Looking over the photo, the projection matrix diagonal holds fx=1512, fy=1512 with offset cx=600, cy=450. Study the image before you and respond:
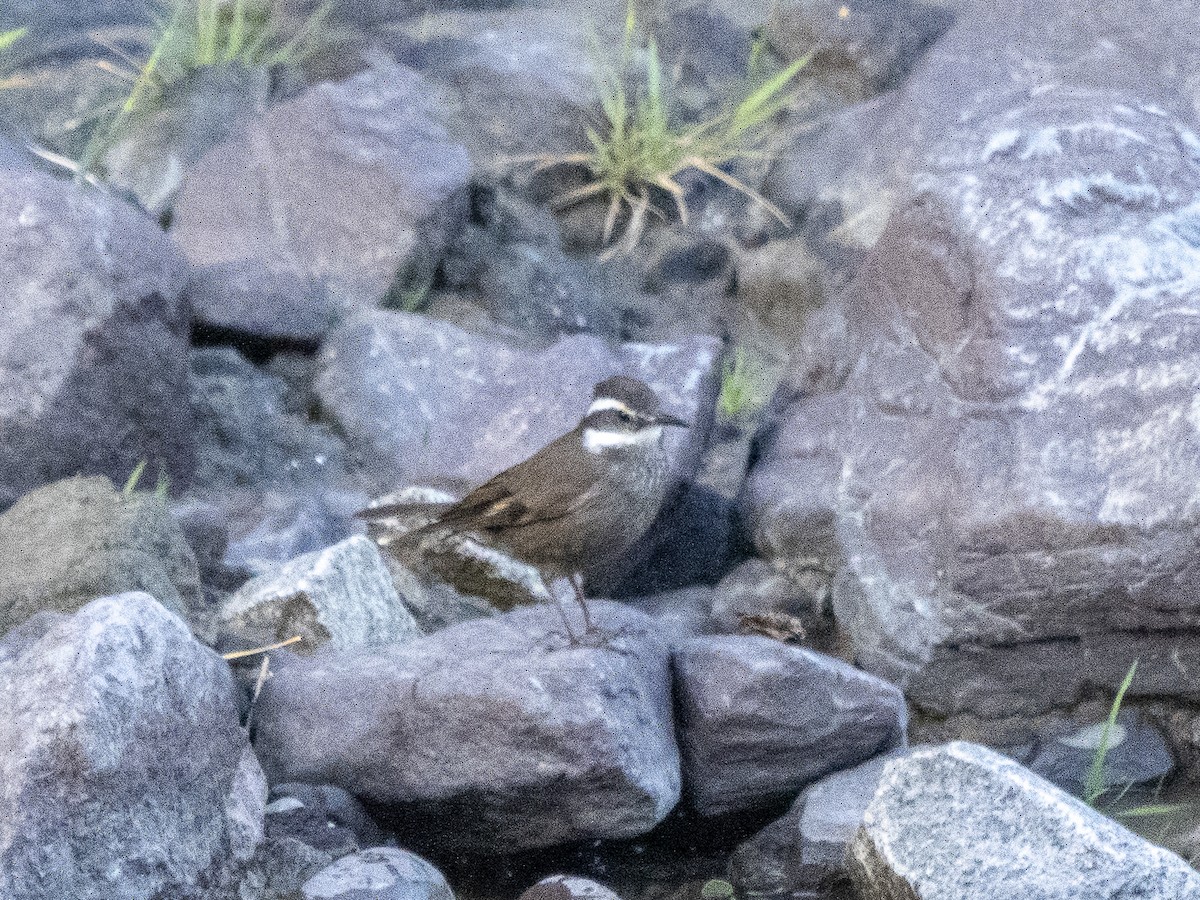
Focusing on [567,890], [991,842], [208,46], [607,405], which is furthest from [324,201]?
[991,842]

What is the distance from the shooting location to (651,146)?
8.04 metres

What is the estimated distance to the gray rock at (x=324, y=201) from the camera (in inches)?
294

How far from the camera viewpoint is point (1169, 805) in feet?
15.9

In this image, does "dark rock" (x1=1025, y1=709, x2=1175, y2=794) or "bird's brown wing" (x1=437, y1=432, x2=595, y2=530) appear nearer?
"bird's brown wing" (x1=437, y1=432, x2=595, y2=530)

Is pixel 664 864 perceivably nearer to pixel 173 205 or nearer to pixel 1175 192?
pixel 1175 192

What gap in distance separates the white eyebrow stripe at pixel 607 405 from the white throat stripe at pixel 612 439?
0.26 ft

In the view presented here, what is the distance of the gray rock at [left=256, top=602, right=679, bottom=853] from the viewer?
434 cm

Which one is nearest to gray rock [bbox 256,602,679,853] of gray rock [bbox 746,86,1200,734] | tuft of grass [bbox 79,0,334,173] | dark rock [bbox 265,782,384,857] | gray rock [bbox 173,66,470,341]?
dark rock [bbox 265,782,384,857]

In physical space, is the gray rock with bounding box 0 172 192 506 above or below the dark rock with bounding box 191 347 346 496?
above

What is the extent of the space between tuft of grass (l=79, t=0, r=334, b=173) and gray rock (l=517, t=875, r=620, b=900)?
17.7 feet

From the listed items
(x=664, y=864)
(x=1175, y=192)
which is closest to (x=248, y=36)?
(x=1175, y=192)

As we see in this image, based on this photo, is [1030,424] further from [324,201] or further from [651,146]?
[324,201]

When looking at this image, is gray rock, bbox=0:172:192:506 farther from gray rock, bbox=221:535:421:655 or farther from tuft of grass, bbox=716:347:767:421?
tuft of grass, bbox=716:347:767:421

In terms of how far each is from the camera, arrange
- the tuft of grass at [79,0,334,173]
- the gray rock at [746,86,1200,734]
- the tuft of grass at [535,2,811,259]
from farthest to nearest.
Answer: the tuft of grass at [79,0,334,173] < the tuft of grass at [535,2,811,259] < the gray rock at [746,86,1200,734]
